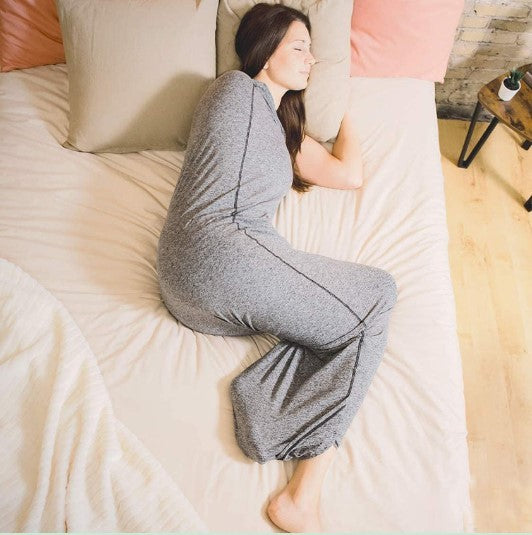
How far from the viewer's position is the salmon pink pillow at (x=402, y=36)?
4.86 feet

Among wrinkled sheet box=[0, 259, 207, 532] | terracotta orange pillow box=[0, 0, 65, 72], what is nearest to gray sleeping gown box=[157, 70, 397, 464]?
wrinkled sheet box=[0, 259, 207, 532]

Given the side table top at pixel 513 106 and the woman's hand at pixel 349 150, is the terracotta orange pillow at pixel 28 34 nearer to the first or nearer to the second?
the woman's hand at pixel 349 150

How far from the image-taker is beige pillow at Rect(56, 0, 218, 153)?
51.1 inches

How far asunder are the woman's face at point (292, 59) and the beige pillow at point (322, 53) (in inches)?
2.9

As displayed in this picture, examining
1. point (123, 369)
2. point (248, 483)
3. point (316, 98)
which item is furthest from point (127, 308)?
point (316, 98)

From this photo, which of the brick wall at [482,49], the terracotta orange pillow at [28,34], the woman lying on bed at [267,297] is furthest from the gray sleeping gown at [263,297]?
the brick wall at [482,49]

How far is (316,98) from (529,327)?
1059 mm

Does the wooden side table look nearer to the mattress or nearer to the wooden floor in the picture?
the mattress

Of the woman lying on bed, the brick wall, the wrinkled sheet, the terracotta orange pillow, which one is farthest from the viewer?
the brick wall

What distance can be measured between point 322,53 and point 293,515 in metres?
1.24

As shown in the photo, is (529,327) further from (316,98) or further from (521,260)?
(316,98)

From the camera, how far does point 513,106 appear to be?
5.20ft

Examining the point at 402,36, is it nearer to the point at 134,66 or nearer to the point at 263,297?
the point at 134,66

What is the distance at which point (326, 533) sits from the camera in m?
0.91
